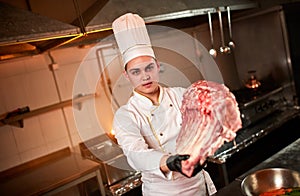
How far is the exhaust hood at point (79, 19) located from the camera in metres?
0.77

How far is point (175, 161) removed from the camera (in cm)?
67

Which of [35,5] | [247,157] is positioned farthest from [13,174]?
[247,157]

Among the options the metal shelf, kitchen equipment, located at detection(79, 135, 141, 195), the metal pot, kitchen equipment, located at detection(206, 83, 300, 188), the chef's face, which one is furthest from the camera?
kitchen equipment, located at detection(206, 83, 300, 188)

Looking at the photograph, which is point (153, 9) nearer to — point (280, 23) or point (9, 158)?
point (9, 158)

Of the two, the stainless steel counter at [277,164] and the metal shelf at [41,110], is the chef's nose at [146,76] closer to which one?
the stainless steel counter at [277,164]

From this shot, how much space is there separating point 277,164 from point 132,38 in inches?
30.3

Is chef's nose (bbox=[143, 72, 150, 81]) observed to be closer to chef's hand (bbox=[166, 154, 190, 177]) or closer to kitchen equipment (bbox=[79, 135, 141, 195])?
chef's hand (bbox=[166, 154, 190, 177])

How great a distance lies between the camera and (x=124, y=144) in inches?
31.9

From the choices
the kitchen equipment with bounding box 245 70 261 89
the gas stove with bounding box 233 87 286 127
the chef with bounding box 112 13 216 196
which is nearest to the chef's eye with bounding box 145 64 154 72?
the chef with bounding box 112 13 216 196

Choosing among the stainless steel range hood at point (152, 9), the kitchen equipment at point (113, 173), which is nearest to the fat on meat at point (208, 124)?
the stainless steel range hood at point (152, 9)

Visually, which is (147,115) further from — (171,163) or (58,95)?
(58,95)

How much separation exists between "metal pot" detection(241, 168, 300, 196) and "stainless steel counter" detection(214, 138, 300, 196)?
4 cm

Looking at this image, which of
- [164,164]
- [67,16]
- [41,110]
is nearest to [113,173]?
[41,110]

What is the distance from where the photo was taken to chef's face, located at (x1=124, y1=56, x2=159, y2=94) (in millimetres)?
749
